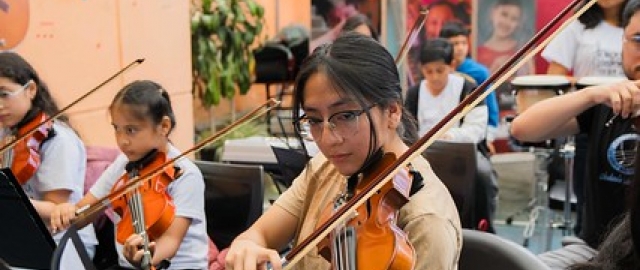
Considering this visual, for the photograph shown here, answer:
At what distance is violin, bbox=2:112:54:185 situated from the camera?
6.35 feet

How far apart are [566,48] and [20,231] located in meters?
2.10

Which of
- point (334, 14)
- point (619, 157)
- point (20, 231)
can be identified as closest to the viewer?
point (20, 231)

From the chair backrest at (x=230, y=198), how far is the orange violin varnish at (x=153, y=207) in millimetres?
266

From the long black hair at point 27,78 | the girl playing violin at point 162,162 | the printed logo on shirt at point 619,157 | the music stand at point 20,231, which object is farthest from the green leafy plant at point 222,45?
the printed logo on shirt at point 619,157

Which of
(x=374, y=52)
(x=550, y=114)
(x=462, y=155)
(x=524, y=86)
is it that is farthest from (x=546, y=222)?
(x=374, y=52)

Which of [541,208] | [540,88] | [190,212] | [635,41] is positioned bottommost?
[541,208]

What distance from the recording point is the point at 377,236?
3.57ft

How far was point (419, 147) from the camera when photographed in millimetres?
1085

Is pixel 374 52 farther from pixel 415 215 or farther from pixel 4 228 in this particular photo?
pixel 4 228

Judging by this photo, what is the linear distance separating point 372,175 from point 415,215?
0.11 meters

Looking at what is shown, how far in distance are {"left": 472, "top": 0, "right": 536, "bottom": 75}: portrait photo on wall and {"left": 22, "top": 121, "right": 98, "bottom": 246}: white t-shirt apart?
10.2ft

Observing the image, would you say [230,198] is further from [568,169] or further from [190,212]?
[568,169]

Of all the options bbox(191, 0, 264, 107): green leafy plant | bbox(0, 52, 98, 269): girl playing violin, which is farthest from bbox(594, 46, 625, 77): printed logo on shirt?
bbox(191, 0, 264, 107): green leafy plant

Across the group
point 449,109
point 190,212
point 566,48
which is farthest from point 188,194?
point 566,48
